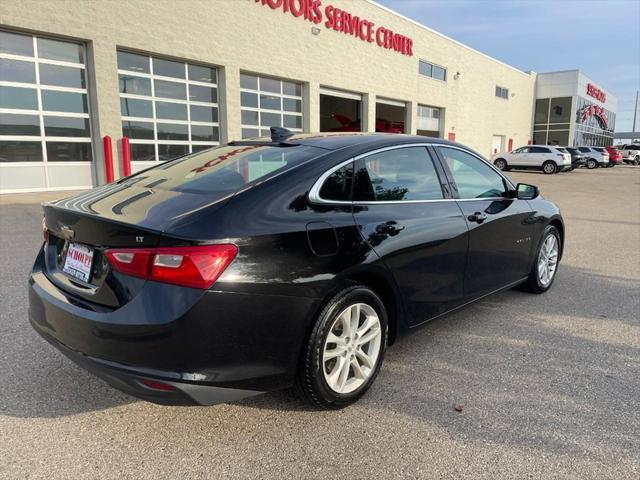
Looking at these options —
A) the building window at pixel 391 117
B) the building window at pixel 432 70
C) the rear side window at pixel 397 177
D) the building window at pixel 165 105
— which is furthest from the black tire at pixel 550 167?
the rear side window at pixel 397 177

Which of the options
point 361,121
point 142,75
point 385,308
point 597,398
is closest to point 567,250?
point 597,398

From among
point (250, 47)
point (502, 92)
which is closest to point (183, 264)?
point (250, 47)

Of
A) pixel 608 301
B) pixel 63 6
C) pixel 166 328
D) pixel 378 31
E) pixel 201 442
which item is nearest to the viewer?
pixel 166 328

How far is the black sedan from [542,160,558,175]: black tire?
1188 inches

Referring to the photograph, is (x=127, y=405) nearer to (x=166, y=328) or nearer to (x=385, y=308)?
(x=166, y=328)

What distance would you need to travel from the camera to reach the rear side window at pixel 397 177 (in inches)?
122

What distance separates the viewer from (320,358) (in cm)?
264

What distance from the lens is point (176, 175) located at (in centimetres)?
318

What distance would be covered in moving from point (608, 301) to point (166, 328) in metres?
4.42

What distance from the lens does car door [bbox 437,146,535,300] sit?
3811mm

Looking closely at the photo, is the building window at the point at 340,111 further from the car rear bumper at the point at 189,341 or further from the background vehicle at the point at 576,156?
the car rear bumper at the point at 189,341

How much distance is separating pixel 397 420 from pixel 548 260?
10.5ft

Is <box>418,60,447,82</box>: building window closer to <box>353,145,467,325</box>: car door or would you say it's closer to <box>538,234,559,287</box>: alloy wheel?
<box>538,234,559,287</box>: alloy wheel

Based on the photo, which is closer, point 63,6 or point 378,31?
point 63,6
